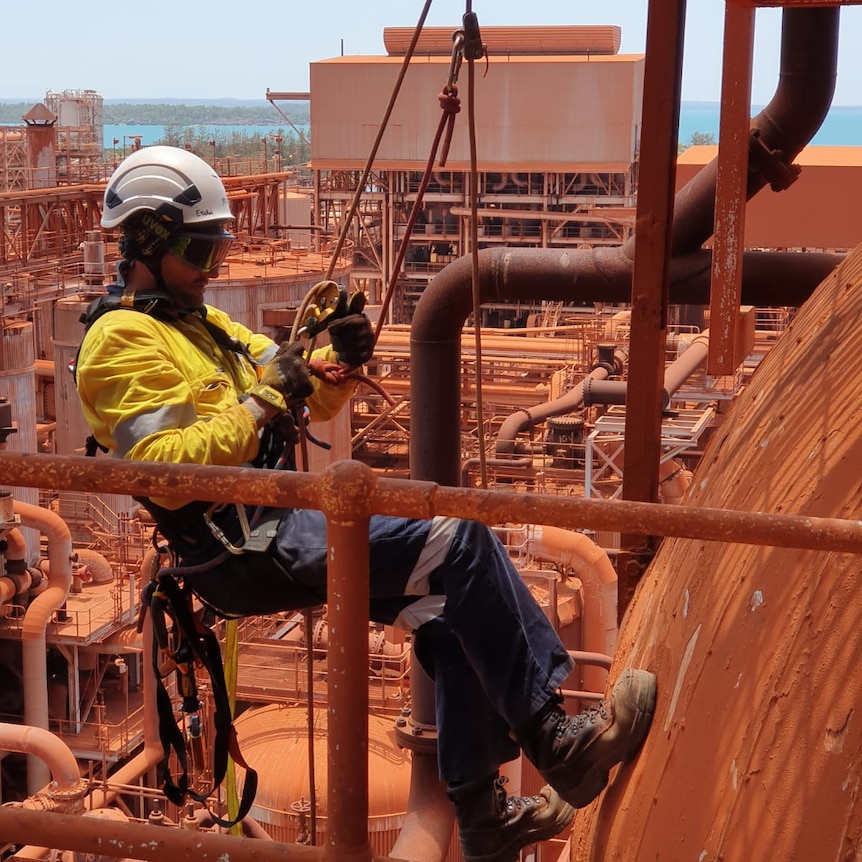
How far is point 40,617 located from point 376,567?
1620 centimetres

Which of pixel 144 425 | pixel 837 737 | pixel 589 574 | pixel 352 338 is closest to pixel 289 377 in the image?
pixel 352 338

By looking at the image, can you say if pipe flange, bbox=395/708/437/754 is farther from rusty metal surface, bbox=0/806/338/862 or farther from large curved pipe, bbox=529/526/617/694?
large curved pipe, bbox=529/526/617/694

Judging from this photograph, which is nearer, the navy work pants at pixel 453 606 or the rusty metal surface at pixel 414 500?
the rusty metal surface at pixel 414 500

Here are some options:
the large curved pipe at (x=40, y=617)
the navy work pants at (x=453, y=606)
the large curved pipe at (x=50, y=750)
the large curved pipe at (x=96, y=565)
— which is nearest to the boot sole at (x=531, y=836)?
the navy work pants at (x=453, y=606)

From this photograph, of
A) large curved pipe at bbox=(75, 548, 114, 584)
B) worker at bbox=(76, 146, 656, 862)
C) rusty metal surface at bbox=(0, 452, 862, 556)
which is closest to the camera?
rusty metal surface at bbox=(0, 452, 862, 556)

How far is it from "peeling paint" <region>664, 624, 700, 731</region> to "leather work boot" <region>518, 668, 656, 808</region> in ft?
0.54

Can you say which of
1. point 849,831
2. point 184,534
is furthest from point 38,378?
point 849,831

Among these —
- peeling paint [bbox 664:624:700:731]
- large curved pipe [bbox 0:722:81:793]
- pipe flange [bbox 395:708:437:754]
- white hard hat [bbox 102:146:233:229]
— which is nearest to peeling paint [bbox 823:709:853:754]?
peeling paint [bbox 664:624:700:731]

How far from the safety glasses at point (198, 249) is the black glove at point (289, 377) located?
442 mm

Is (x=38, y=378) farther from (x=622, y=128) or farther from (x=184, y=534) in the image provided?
(x=184, y=534)

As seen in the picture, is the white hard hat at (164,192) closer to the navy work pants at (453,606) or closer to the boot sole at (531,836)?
the navy work pants at (453,606)

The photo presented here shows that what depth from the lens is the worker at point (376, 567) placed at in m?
3.39

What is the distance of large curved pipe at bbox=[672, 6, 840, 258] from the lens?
215 inches

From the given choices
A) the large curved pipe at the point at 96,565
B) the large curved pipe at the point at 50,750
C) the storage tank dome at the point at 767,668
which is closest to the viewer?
the storage tank dome at the point at 767,668
